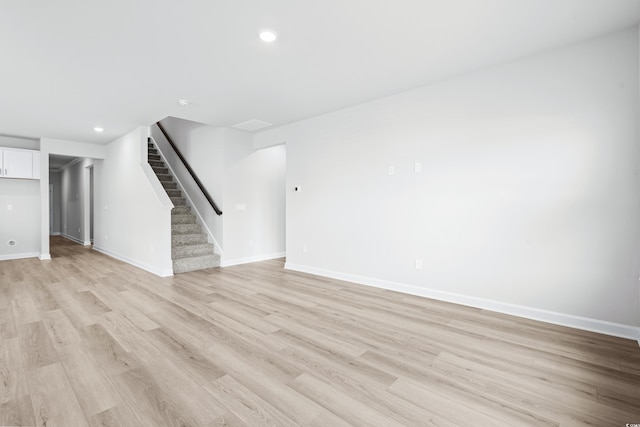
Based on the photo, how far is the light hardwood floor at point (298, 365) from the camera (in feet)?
5.46

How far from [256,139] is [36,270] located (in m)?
4.40

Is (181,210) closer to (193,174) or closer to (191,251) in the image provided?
(193,174)

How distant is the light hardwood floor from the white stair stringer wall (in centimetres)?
230

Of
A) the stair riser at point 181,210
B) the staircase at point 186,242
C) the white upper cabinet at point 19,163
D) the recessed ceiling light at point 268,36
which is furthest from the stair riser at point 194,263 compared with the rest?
the white upper cabinet at point 19,163

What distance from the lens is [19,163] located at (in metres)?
6.14

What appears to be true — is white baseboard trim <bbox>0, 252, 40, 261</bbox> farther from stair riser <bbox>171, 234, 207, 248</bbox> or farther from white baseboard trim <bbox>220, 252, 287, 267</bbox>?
white baseboard trim <bbox>220, 252, 287, 267</bbox>

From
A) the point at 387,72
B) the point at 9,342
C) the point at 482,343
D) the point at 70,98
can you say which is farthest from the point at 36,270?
the point at 482,343

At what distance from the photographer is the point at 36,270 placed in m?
5.25

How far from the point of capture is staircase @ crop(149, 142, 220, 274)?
5.24 meters

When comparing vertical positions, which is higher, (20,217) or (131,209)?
(131,209)

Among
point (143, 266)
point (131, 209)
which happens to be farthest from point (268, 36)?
point (131, 209)

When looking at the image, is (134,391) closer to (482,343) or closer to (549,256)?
(482,343)

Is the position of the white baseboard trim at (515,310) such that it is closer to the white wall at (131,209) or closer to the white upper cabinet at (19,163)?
the white wall at (131,209)

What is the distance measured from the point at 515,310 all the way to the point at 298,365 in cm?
231
